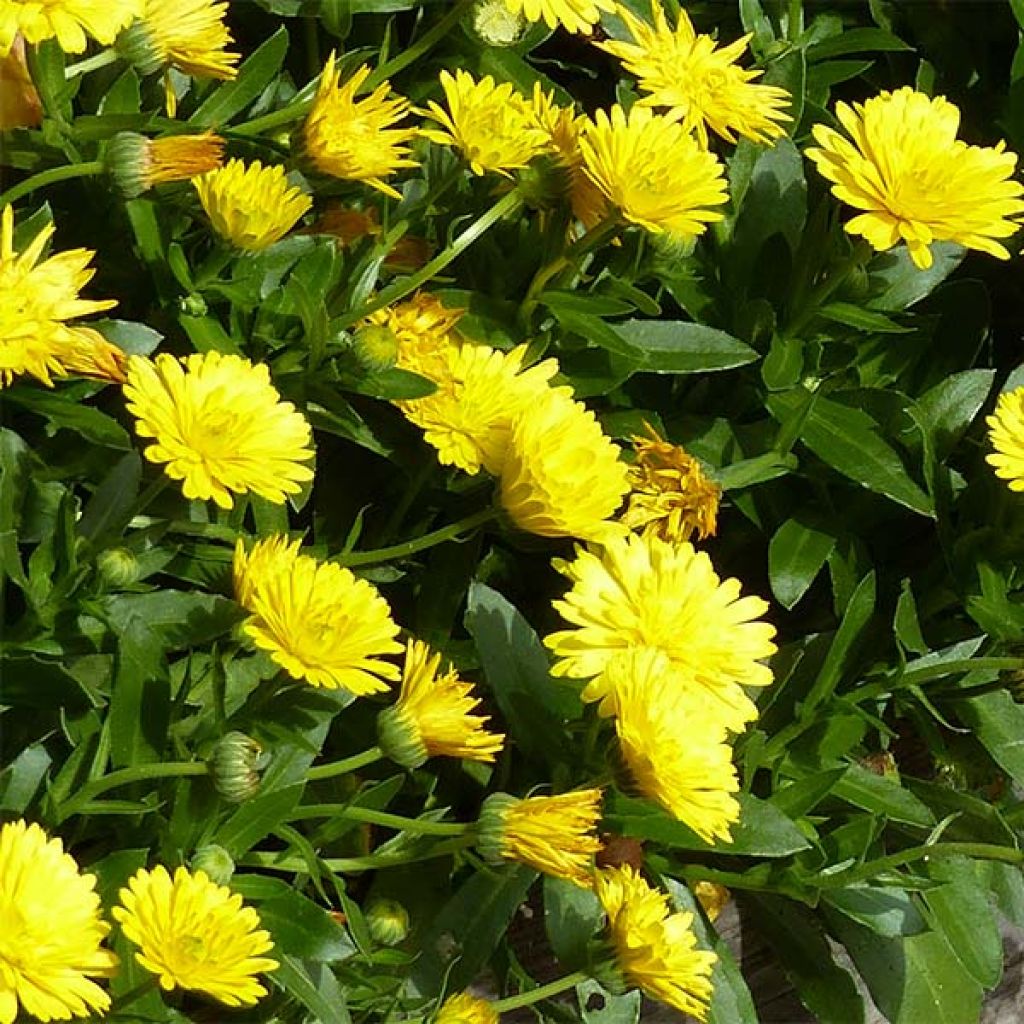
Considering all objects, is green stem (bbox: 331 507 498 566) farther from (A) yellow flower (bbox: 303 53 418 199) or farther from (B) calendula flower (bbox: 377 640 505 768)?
(A) yellow flower (bbox: 303 53 418 199)

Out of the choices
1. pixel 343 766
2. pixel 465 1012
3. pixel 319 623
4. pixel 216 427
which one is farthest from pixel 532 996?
pixel 216 427

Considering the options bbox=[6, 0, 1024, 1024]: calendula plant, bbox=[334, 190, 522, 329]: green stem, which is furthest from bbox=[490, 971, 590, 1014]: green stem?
bbox=[334, 190, 522, 329]: green stem

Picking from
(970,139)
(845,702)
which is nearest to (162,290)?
(845,702)

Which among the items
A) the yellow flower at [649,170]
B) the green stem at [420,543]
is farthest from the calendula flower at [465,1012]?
the yellow flower at [649,170]

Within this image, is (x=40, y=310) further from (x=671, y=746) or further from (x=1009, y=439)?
(x=1009, y=439)

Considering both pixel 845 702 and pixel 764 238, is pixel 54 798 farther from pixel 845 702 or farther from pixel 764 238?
pixel 764 238

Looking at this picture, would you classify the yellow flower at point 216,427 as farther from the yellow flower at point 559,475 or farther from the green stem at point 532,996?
the green stem at point 532,996

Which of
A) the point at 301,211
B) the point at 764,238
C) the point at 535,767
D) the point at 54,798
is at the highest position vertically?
the point at 301,211
